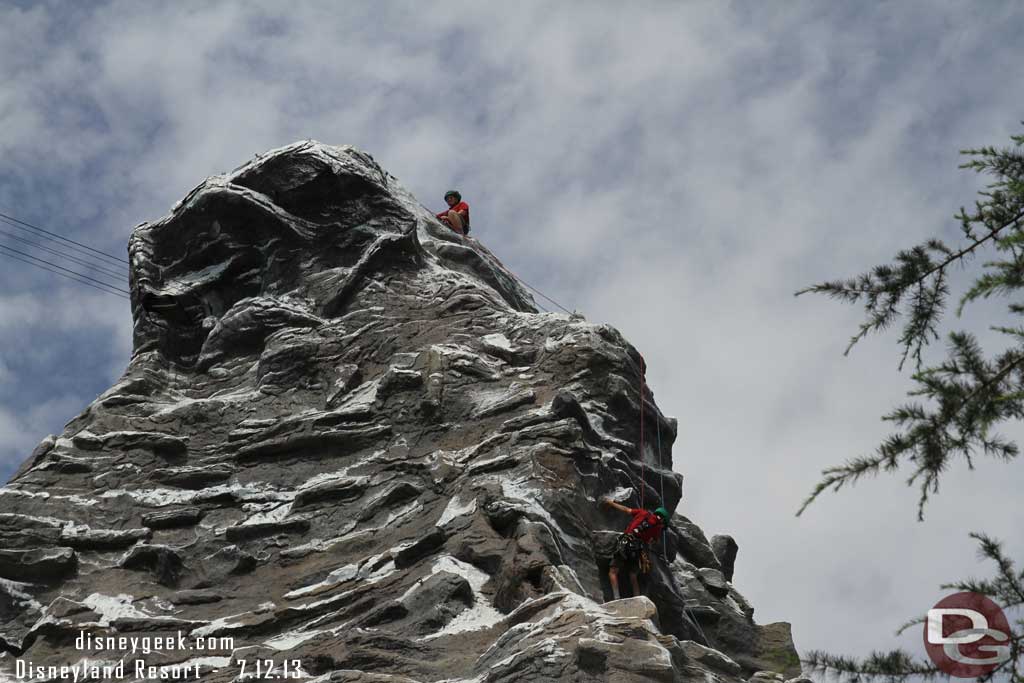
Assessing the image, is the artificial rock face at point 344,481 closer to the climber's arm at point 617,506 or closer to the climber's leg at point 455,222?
the climber's arm at point 617,506

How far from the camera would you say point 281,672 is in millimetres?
19031

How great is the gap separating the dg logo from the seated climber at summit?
25.1 m

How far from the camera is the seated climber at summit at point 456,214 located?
3394cm

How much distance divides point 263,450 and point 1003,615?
1798cm

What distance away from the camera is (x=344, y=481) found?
77.8 ft

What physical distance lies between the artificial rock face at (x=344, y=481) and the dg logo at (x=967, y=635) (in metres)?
7.51

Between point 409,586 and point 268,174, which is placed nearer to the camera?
point 409,586

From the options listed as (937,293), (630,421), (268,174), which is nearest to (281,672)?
(630,421)

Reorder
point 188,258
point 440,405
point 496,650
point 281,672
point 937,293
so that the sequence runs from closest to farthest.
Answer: point 937,293
point 496,650
point 281,672
point 440,405
point 188,258

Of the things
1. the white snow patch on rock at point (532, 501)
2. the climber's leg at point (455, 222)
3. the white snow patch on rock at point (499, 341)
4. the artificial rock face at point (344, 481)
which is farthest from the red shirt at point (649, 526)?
the climber's leg at point (455, 222)

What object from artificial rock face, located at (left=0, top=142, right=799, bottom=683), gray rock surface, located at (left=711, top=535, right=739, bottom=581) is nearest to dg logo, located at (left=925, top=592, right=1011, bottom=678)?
artificial rock face, located at (left=0, top=142, right=799, bottom=683)

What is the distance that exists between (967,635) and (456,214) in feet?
85.9

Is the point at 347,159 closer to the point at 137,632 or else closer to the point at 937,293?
the point at 137,632

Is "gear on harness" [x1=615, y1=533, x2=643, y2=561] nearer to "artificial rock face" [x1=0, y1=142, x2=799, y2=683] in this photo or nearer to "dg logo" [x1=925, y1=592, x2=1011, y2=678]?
"artificial rock face" [x1=0, y1=142, x2=799, y2=683]
